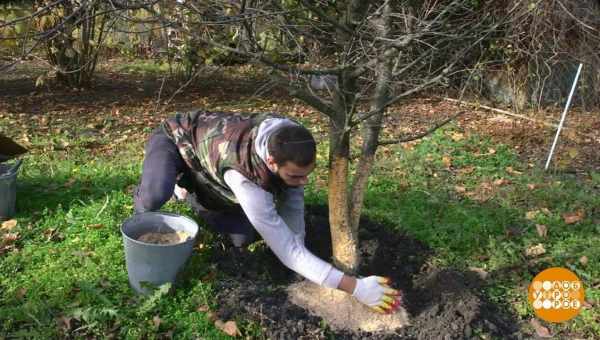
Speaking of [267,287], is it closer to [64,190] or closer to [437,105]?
[64,190]

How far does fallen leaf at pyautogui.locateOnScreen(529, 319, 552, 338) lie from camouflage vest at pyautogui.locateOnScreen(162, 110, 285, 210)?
1.46 m

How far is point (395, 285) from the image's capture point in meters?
2.95

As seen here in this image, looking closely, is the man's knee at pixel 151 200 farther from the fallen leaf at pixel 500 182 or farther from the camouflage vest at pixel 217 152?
the fallen leaf at pixel 500 182

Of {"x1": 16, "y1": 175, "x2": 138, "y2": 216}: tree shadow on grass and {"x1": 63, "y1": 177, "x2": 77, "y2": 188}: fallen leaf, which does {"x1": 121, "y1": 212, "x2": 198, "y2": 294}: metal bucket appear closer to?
{"x1": 16, "y1": 175, "x2": 138, "y2": 216}: tree shadow on grass

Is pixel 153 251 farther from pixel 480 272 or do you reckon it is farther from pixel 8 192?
pixel 480 272

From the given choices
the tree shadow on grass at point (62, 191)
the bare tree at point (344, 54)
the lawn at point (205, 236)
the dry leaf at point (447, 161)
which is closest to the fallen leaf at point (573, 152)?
the lawn at point (205, 236)

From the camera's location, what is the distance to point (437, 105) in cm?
784

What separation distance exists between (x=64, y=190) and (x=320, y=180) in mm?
1978

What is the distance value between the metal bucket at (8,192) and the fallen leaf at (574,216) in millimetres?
3735

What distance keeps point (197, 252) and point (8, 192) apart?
54.3 inches

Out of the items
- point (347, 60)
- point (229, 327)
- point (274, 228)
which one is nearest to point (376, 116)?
point (347, 60)

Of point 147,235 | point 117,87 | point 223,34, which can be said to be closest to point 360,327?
point 147,235

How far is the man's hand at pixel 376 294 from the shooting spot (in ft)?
8.10

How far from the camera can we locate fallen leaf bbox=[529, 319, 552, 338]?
267 centimetres
